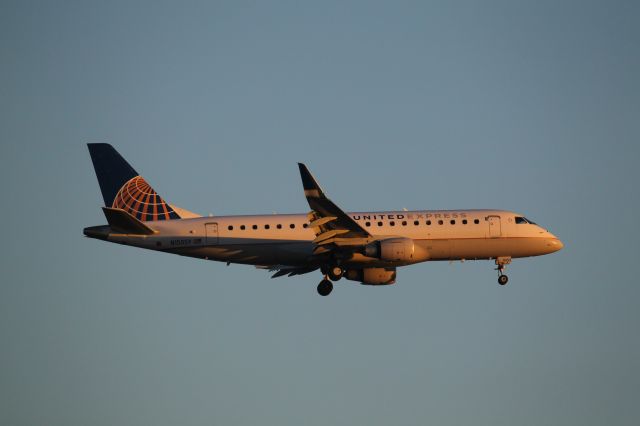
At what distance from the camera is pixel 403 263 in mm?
64312

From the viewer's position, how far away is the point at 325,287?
66.1 meters

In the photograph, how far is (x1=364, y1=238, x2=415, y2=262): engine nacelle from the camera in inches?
2477

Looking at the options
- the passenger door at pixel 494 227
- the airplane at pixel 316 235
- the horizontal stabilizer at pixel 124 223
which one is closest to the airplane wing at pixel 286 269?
the airplane at pixel 316 235

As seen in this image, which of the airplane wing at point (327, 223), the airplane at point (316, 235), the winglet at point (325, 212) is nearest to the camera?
the winglet at point (325, 212)

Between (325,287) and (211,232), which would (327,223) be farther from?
(211,232)

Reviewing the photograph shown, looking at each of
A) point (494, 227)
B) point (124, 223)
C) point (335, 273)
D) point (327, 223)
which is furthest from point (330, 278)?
point (124, 223)

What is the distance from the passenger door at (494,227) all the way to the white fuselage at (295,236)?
43 mm

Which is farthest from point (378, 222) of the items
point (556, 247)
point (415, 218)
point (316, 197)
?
point (556, 247)

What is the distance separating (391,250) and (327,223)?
3998 mm

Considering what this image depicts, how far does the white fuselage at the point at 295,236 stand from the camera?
6500cm

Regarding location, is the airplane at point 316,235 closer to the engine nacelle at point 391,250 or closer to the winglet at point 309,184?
the engine nacelle at point 391,250

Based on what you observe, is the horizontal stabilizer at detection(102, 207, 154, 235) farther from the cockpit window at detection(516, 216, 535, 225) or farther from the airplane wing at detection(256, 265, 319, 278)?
the cockpit window at detection(516, 216, 535, 225)

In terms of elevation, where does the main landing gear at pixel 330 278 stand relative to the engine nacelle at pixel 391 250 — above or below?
below

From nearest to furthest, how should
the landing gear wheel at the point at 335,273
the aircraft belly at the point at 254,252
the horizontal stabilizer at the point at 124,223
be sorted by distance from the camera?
the horizontal stabilizer at the point at 124,223 < the aircraft belly at the point at 254,252 < the landing gear wheel at the point at 335,273
